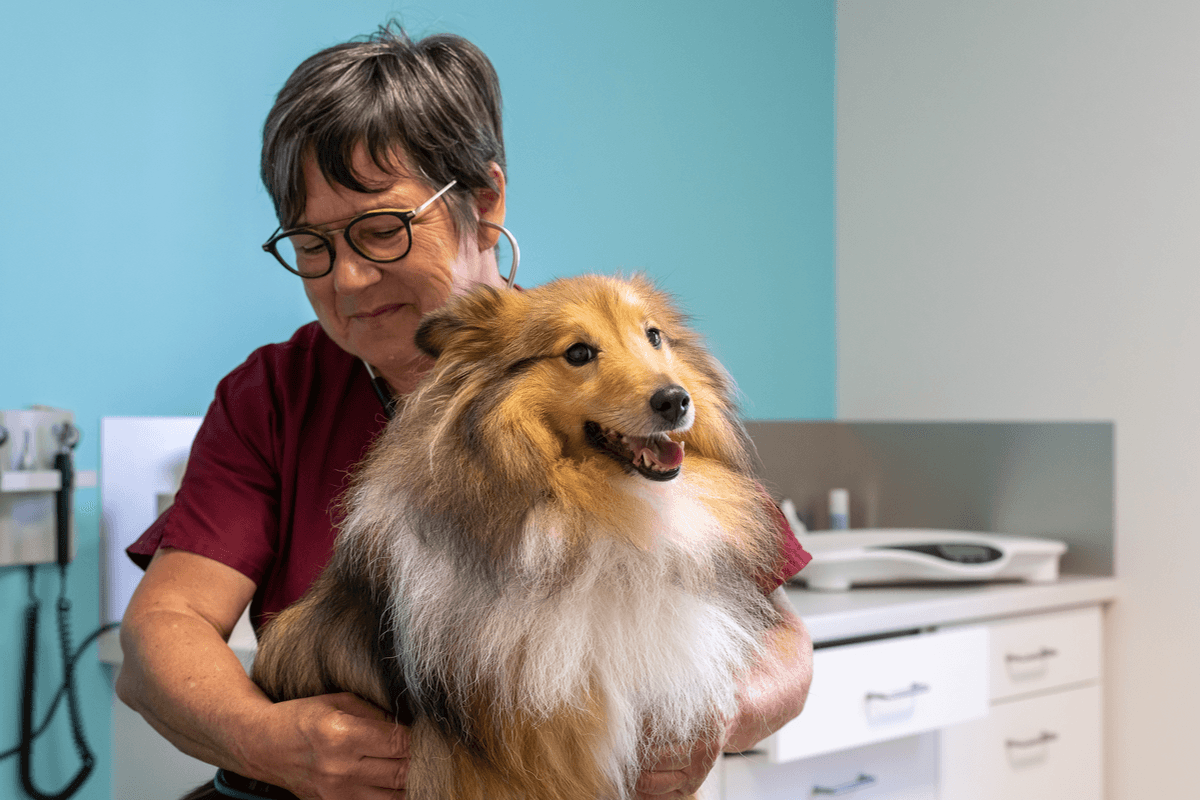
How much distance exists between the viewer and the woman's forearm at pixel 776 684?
1.17m

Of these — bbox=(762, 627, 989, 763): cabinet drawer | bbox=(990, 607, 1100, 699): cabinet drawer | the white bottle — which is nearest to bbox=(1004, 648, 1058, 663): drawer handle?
bbox=(990, 607, 1100, 699): cabinet drawer

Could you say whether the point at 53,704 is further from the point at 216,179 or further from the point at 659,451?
the point at 659,451

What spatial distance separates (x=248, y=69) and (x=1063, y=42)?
2183 mm

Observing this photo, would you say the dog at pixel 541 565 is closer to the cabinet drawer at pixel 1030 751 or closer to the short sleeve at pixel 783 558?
the short sleeve at pixel 783 558

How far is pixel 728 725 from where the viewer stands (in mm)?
1117

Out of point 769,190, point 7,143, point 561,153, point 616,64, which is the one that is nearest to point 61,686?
point 7,143

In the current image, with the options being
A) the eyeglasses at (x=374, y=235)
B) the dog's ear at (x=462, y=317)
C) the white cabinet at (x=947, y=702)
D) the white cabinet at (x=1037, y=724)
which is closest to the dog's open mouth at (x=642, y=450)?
the dog's ear at (x=462, y=317)

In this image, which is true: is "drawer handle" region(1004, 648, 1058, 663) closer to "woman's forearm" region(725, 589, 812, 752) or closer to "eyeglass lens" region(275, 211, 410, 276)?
→ "woman's forearm" region(725, 589, 812, 752)

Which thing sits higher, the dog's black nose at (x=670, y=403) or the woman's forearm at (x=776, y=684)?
the dog's black nose at (x=670, y=403)

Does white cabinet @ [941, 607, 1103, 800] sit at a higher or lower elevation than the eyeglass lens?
lower

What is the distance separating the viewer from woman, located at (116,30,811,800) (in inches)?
47.4

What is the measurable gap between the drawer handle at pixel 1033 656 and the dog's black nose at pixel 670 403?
6.38 feet

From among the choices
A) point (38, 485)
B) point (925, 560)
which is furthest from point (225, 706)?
point (925, 560)

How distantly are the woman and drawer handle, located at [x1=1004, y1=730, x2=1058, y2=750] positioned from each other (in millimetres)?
1588
